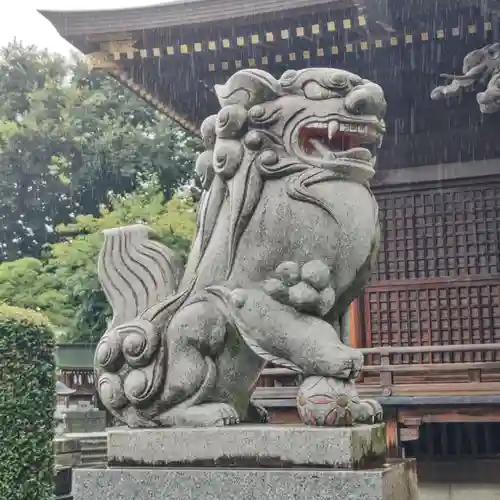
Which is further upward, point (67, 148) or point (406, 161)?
point (67, 148)

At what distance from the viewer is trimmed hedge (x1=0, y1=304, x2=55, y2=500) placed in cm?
559

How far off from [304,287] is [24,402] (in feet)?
11.6

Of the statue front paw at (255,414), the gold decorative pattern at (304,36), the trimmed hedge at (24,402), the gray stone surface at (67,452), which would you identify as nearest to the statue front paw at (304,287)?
the statue front paw at (255,414)

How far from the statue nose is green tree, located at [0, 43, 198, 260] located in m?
17.9

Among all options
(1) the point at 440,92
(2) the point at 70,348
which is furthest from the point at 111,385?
(2) the point at 70,348

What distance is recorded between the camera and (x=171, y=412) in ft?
9.87

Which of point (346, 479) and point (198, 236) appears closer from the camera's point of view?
point (346, 479)

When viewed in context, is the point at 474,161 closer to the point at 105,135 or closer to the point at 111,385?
the point at 111,385

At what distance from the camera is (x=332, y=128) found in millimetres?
3016

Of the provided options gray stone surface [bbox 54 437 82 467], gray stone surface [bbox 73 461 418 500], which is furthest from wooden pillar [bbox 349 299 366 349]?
gray stone surface [bbox 73 461 418 500]

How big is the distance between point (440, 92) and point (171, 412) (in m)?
5.09

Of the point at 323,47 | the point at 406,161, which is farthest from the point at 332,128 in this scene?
the point at 406,161

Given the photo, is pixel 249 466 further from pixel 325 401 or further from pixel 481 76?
pixel 481 76

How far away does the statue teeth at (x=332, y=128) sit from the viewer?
3.01m
